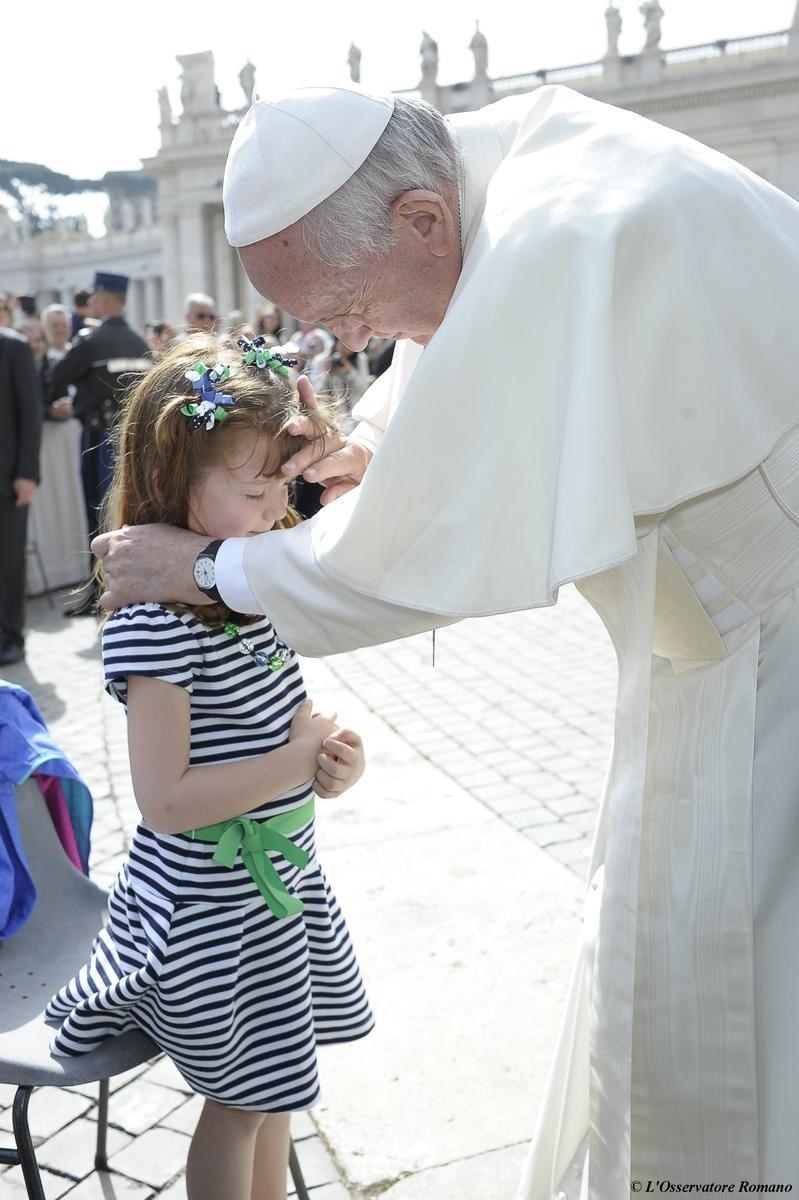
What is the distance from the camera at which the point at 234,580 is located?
157cm

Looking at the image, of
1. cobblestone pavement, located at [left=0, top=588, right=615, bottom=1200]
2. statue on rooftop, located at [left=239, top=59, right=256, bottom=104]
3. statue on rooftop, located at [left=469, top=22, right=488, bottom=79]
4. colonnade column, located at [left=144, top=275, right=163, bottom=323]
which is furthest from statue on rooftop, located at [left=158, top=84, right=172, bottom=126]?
cobblestone pavement, located at [left=0, top=588, right=615, bottom=1200]

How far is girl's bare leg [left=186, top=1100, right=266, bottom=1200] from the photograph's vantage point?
1.77m

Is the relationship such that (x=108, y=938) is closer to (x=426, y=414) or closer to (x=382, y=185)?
(x=426, y=414)

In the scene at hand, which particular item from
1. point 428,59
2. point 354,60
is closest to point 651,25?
point 428,59

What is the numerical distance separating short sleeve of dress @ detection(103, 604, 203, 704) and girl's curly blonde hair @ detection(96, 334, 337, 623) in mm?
39

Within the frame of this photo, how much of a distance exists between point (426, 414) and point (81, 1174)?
1.77 m

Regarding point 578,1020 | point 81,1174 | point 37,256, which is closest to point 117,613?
point 578,1020

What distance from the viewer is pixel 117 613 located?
1736 millimetres

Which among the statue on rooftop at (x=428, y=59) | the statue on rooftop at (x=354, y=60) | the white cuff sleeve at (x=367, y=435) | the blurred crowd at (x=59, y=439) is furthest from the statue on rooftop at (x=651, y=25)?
the white cuff sleeve at (x=367, y=435)

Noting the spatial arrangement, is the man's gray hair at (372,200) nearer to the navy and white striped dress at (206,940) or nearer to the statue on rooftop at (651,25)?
the navy and white striped dress at (206,940)

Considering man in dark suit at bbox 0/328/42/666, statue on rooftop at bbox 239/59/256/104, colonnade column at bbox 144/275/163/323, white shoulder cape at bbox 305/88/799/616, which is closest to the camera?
white shoulder cape at bbox 305/88/799/616

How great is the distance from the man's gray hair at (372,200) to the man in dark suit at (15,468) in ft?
17.0

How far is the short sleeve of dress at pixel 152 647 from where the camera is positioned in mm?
1662

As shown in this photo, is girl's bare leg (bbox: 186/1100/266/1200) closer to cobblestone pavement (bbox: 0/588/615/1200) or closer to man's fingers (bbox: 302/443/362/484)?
cobblestone pavement (bbox: 0/588/615/1200)
